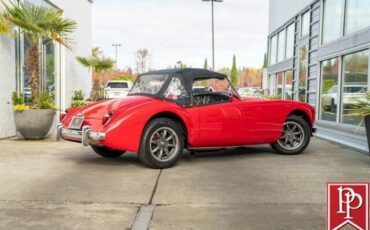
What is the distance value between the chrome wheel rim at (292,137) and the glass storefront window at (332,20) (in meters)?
4.24

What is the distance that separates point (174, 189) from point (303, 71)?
10.9m

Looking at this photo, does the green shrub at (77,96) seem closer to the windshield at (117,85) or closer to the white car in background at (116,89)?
the white car in background at (116,89)

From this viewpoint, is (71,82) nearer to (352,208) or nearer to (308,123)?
(308,123)

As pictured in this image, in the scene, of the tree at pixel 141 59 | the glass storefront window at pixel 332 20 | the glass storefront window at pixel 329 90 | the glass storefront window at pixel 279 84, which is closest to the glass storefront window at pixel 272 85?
the glass storefront window at pixel 279 84

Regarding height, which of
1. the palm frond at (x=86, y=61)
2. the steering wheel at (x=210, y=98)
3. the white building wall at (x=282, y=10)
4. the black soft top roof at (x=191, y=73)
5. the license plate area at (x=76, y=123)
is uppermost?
the white building wall at (x=282, y=10)

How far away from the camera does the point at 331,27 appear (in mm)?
11750

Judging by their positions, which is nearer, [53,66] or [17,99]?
[17,99]

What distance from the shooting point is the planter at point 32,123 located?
31.4ft

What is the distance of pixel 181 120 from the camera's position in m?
6.67

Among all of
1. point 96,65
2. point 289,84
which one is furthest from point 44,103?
point 96,65

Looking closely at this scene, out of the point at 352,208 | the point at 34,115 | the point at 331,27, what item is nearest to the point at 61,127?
the point at 34,115

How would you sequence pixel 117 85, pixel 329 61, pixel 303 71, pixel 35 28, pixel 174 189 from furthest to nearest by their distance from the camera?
pixel 117 85 → pixel 303 71 → pixel 329 61 → pixel 35 28 → pixel 174 189

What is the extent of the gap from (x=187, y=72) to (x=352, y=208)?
5389mm

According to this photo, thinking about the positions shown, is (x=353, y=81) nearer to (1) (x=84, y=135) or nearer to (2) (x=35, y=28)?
(1) (x=84, y=135)
